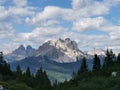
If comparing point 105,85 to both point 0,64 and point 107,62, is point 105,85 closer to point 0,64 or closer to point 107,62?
point 107,62

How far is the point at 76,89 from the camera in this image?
101 metres

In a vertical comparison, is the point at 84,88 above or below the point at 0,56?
below

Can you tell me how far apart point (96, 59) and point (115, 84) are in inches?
2873

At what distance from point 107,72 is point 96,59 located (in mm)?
37291

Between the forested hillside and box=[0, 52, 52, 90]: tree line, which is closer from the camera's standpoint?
the forested hillside

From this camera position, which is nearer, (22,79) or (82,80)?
(82,80)

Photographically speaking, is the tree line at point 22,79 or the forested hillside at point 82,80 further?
the tree line at point 22,79

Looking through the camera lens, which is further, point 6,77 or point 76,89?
point 6,77

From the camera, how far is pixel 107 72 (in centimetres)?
13062

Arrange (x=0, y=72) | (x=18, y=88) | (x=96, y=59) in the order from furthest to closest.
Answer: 1. (x=96, y=59)
2. (x=0, y=72)
3. (x=18, y=88)

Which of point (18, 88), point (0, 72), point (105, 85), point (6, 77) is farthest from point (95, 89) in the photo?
point (0, 72)

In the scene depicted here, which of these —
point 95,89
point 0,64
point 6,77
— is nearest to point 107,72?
point 95,89

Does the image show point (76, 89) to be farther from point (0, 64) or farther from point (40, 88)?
point (0, 64)

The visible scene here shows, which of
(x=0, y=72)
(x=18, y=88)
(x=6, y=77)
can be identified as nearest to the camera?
(x=18, y=88)
